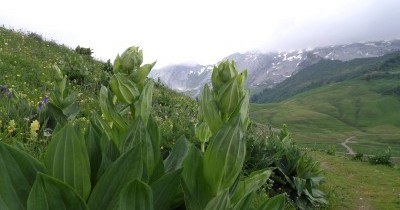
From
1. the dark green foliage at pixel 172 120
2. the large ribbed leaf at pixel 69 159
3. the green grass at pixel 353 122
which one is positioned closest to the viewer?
the large ribbed leaf at pixel 69 159

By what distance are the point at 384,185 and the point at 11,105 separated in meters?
15.7

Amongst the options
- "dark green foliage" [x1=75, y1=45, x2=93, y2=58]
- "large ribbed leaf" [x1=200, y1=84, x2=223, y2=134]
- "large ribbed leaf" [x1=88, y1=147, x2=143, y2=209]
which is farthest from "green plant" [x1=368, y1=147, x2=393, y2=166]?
"large ribbed leaf" [x1=88, y1=147, x2=143, y2=209]

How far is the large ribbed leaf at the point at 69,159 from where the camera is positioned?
175cm

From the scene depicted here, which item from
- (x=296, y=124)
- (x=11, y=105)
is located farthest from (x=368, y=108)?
(x=11, y=105)

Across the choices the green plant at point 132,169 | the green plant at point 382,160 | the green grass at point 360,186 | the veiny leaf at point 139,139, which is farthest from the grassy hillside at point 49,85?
the green plant at point 382,160

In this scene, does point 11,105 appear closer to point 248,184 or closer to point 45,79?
point 45,79

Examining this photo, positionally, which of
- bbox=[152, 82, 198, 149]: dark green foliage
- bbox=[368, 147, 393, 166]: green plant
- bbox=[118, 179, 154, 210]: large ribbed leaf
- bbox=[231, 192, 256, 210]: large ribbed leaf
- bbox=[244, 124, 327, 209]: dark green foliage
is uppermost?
bbox=[118, 179, 154, 210]: large ribbed leaf

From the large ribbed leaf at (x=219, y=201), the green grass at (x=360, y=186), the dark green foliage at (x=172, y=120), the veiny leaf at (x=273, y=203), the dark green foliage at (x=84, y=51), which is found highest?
the dark green foliage at (x=84, y=51)

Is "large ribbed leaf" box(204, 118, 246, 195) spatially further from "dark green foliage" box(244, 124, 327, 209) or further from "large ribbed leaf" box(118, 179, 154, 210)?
"dark green foliage" box(244, 124, 327, 209)

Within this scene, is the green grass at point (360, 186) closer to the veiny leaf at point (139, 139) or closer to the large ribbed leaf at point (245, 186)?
the large ribbed leaf at point (245, 186)

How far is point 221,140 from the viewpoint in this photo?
179 centimetres

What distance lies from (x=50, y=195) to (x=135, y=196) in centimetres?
33

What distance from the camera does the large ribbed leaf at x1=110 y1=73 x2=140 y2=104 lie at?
2.24 meters

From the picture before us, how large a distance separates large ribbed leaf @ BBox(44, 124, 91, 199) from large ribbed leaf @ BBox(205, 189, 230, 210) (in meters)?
0.55
